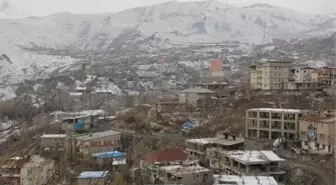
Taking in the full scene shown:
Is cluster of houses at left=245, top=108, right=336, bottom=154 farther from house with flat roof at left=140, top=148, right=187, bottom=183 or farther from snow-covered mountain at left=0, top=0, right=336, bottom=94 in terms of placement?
snow-covered mountain at left=0, top=0, right=336, bottom=94

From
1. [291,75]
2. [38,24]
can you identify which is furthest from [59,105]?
[38,24]

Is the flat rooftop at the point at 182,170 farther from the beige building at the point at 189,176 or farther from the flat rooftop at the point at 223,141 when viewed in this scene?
the flat rooftop at the point at 223,141

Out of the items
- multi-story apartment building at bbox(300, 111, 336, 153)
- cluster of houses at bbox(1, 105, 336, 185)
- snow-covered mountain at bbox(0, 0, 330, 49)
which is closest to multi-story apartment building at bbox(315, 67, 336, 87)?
cluster of houses at bbox(1, 105, 336, 185)

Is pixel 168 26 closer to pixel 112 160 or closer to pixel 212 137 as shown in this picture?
pixel 212 137

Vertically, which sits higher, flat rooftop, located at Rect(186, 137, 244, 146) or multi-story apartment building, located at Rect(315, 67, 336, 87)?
multi-story apartment building, located at Rect(315, 67, 336, 87)

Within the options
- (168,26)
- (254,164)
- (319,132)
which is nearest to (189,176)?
(254,164)

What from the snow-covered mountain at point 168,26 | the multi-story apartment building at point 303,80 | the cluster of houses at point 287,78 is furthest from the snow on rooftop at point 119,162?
the snow-covered mountain at point 168,26
